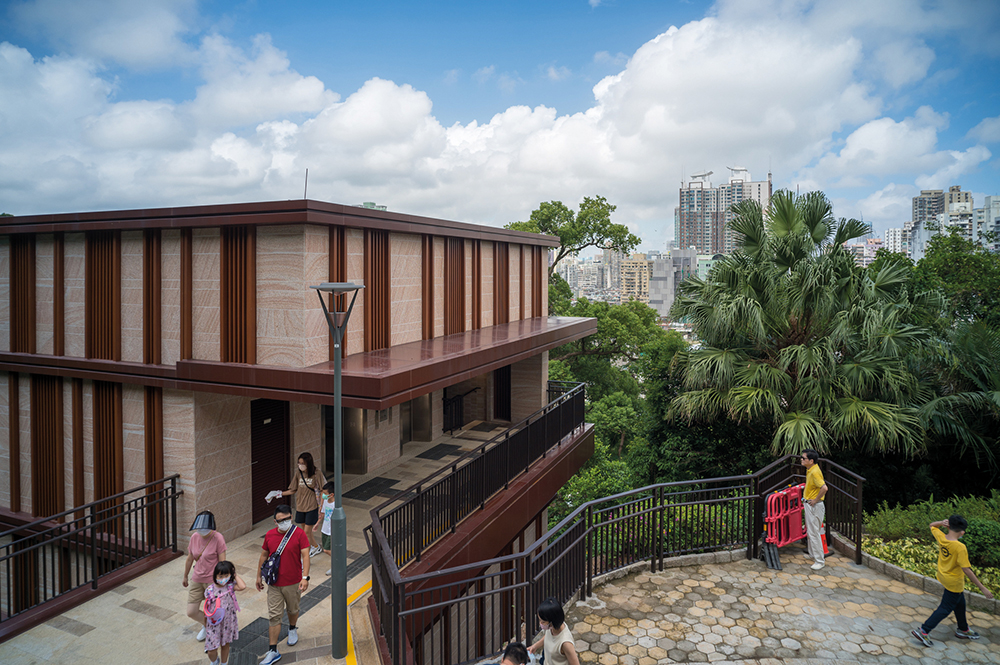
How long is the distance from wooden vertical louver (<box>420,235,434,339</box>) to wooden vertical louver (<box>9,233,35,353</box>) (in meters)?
7.26

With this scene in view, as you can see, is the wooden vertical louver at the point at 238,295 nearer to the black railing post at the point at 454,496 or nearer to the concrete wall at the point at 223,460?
the concrete wall at the point at 223,460

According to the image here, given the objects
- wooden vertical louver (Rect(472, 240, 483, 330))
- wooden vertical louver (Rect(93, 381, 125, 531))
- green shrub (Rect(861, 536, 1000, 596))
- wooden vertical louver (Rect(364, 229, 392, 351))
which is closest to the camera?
green shrub (Rect(861, 536, 1000, 596))

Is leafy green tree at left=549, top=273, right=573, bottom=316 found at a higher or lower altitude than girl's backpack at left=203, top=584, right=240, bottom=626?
higher

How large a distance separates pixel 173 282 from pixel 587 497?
15.4 metres

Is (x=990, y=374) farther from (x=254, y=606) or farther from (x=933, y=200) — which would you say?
(x=933, y=200)

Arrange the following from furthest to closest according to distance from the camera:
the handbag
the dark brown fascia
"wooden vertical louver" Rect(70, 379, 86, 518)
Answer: "wooden vertical louver" Rect(70, 379, 86, 518) → the dark brown fascia → the handbag

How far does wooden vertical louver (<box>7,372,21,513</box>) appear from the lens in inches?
476

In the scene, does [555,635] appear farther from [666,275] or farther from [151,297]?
[666,275]

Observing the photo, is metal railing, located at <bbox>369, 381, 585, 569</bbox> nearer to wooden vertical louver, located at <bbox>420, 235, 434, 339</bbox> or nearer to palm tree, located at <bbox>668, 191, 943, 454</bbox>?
Result: wooden vertical louver, located at <bbox>420, 235, 434, 339</bbox>

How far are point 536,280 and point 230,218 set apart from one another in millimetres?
11242

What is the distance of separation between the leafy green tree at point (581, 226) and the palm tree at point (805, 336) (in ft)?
77.7

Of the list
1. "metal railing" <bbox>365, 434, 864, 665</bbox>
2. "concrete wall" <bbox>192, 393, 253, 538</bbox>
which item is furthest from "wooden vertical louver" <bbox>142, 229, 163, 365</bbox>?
"metal railing" <bbox>365, 434, 864, 665</bbox>

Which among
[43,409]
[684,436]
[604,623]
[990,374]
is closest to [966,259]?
[990,374]

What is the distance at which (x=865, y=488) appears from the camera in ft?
50.8
